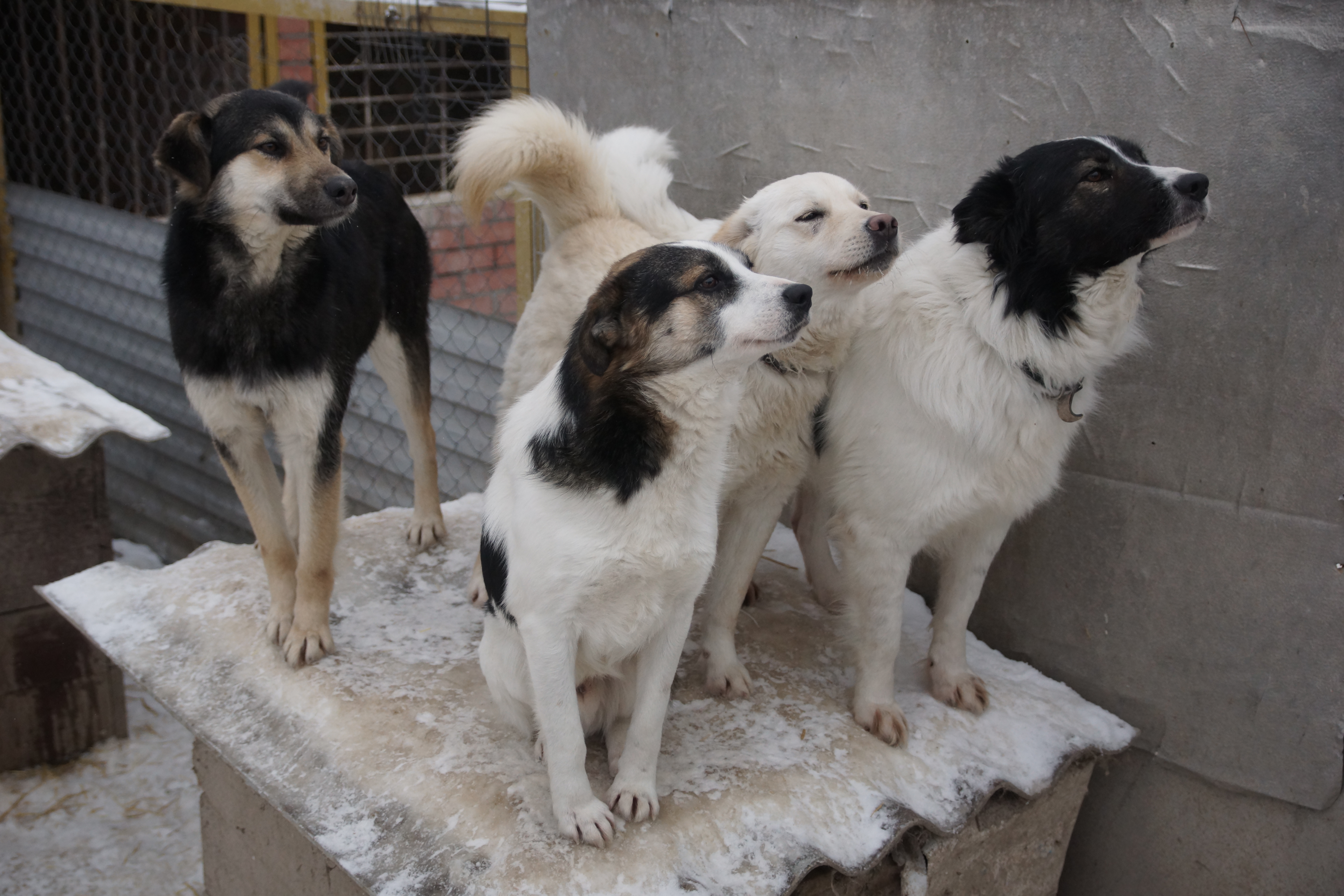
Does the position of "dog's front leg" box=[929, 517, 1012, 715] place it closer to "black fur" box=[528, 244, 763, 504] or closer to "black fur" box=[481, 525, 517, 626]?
"black fur" box=[528, 244, 763, 504]

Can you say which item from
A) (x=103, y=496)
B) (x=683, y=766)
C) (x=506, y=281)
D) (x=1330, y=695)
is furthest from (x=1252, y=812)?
(x=506, y=281)

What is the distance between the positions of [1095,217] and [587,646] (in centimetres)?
142

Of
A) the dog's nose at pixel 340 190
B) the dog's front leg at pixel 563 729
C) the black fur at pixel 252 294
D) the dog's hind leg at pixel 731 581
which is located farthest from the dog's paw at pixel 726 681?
the dog's nose at pixel 340 190

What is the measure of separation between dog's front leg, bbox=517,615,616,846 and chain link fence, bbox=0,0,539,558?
10.0 ft

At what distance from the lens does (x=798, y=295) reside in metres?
1.90

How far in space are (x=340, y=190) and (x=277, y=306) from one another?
0.35 meters

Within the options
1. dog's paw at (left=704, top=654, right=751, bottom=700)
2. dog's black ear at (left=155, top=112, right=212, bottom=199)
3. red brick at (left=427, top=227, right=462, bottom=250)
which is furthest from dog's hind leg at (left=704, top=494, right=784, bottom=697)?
red brick at (left=427, top=227, right=462, bottom=250)

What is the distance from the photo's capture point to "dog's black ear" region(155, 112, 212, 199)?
7.77 feet

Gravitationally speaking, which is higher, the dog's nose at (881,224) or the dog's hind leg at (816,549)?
the dog's nose at (881,224)

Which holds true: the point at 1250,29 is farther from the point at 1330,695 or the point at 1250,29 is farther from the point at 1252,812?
the point at 1252,812

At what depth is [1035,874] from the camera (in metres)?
2.83

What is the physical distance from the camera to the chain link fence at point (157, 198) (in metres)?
5.38

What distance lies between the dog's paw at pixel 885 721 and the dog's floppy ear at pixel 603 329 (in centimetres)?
125

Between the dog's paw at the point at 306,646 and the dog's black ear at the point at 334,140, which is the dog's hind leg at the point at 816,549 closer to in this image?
the dog's paw at the point at 306,646
